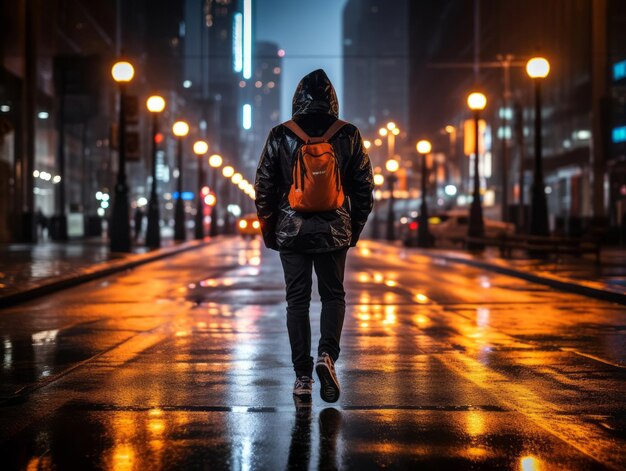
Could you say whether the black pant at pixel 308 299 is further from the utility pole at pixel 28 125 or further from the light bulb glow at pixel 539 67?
the utility pole at pixel 28 125

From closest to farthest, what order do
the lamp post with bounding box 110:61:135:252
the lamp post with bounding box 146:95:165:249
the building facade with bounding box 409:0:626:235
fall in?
1. the lamp post with bounding box 110:61:135:252
2. the lamp post with bounding box 146:95:165:249
3. the building facade with bounding box 409:0:626:235

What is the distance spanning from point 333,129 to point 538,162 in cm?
2207

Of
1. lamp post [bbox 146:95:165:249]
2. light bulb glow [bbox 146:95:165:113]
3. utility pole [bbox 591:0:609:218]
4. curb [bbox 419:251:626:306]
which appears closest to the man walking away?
curb [bbox 419:251:626:306]

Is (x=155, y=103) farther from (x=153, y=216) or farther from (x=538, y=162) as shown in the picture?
(x=538, y=162)

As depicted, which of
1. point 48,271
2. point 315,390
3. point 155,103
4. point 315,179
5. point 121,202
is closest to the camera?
point 315,179

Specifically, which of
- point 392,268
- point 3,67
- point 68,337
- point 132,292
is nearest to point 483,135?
point 3,67

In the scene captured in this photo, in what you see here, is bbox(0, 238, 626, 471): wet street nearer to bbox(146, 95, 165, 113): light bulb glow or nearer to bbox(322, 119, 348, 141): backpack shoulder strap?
bbox(322, 119, 348, 141): backpack shoulder strap

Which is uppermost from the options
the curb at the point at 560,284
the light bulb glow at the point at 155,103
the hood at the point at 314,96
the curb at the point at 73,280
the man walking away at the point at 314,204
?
the light bulb glow at the point at 155,103

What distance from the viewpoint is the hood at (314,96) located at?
6.30m

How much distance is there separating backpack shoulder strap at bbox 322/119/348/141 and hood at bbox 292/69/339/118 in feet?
0.35

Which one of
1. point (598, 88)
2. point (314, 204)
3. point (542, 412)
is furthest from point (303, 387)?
point (598, 88)

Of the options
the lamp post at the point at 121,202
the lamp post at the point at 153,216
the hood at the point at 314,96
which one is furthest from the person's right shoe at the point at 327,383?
the lamp post at the point at 153,216

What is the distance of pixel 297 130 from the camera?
616 centimetres

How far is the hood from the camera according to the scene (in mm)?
6297
